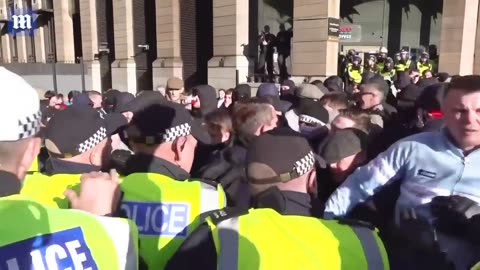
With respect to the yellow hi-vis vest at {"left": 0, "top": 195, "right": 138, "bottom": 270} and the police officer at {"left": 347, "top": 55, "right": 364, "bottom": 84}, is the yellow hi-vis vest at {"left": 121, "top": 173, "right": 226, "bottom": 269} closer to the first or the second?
the yellow hi-vis vest at {"left": 0, "top": 195, "right": 138, "bottom": 270}

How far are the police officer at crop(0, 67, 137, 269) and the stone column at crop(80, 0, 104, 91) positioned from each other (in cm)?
2223

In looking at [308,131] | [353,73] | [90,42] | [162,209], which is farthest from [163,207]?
[90,42]

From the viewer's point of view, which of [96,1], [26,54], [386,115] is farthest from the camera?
[26,54]

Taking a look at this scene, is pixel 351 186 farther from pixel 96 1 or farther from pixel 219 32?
pixel 96 1

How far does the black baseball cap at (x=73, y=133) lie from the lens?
2773 mm

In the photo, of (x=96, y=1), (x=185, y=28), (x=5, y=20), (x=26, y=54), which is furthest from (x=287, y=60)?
(x=5, y=20)

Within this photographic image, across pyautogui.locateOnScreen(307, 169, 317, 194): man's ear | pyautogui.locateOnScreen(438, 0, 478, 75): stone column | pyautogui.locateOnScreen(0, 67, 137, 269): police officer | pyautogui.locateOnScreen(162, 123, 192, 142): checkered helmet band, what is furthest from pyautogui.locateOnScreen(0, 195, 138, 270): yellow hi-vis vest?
pyautogui.locateOnScreen(438, 0, 478, 75): stone column

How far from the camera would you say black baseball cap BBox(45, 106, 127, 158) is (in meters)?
2.77

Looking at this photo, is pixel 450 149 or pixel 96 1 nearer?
pixel 450 149

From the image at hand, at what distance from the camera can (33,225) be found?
147cm

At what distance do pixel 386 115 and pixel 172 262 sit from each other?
3.81 meters

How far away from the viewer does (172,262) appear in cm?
187

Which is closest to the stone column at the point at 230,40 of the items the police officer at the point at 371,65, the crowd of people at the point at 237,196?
the police officer at the point at 371,65

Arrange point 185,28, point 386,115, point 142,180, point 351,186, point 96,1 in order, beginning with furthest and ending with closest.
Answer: point 96,1 → point 185,28 → point 386,115 → point 351,186 → point 142,180
